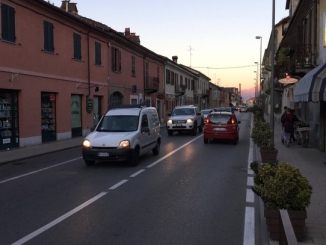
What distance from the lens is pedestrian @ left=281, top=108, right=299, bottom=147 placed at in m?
17.6

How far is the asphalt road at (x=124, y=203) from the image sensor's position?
18.3 ft

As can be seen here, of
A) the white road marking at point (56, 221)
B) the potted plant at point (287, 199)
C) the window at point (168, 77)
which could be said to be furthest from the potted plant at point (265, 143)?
the window at point (168, 77)

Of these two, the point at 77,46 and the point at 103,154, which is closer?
the point at 103,154

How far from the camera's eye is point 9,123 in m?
17.0

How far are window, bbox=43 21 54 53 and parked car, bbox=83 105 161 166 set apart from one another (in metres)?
7.71

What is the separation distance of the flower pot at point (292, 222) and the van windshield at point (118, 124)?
25.6 feet

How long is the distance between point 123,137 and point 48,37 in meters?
10.1

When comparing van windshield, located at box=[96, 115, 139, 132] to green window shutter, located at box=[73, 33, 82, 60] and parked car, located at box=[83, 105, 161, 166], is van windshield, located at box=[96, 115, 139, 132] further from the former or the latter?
green window shutter, located at box=[73, 33, 82, 60]

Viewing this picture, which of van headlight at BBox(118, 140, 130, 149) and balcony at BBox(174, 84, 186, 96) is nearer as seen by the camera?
van headlight at BBox(118, 140, 130, 149)

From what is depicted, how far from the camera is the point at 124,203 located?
7418 millimetres

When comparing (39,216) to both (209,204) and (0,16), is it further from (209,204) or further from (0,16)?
(0,16)

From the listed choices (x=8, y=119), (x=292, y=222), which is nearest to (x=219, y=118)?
(x=8, y=119)

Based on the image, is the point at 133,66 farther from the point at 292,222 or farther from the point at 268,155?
the point at 292,222

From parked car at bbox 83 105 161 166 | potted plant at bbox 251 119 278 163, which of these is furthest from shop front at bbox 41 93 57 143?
potted plant at bbox 251 119 278 163
